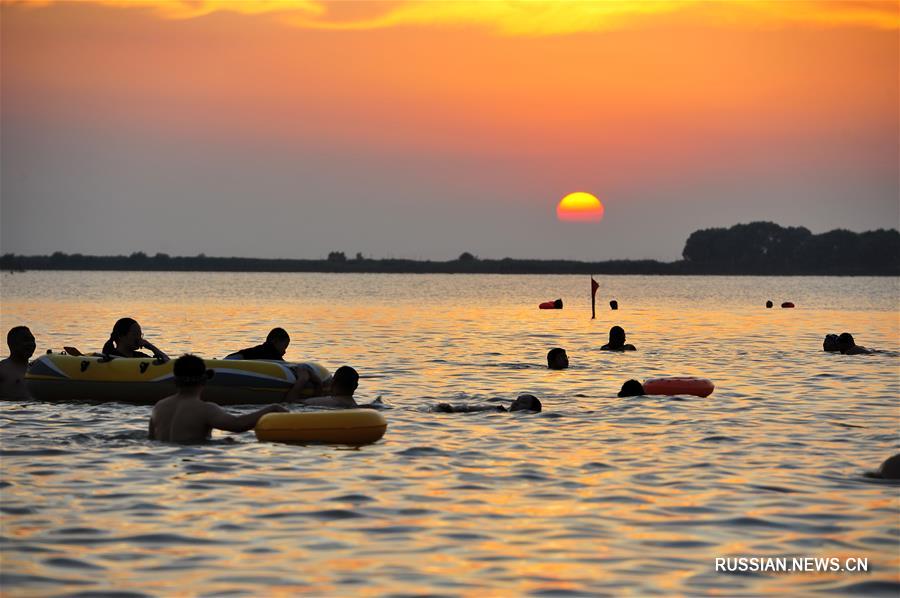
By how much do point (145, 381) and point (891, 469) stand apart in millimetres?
11221

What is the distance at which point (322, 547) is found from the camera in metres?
8.84

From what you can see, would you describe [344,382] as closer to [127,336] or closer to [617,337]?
[127,336]

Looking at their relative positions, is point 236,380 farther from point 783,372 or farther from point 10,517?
point 783,372

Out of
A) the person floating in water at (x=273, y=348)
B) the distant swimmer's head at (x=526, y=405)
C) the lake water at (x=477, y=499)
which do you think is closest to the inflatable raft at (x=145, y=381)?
the lake water at (x=477, y=499)

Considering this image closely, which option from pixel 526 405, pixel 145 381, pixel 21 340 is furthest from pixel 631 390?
pixel 21 340

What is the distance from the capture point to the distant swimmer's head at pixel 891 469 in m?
11.6

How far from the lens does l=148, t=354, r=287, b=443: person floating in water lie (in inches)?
503

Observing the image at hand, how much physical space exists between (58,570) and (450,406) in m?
9.63

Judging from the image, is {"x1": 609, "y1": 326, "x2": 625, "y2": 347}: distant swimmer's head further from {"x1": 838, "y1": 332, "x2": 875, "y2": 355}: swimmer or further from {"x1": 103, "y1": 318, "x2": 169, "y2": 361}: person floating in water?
{"x1": 103, "y1": 318, "x2": 169, "y2": 361}: person floating in water

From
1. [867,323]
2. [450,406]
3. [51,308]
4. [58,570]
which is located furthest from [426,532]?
[51,308]

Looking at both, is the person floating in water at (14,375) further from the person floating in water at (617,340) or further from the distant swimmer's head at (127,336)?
the person floating in water at (617,340)

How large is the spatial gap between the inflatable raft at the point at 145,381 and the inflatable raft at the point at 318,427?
442cm

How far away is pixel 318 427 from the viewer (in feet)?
44.4

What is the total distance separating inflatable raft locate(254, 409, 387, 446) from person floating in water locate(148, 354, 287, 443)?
0.22 metres
